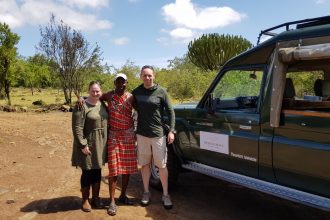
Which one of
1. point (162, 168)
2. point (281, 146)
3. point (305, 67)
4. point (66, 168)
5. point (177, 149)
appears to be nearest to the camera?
point (281, 146)

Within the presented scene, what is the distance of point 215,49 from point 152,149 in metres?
22.6

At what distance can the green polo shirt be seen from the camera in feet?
16.1

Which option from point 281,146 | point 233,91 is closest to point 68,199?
point 233,91

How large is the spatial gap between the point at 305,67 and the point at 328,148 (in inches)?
44.2

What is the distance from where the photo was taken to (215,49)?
2689 cm

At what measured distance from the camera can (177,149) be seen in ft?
18.5

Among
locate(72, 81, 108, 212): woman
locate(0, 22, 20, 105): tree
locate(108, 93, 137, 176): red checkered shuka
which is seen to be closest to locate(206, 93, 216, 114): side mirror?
locate(108, 93, 137, 176): red checkered shuka

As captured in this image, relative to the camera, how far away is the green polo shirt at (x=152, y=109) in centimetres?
490

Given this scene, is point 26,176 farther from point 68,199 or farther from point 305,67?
point 305,67

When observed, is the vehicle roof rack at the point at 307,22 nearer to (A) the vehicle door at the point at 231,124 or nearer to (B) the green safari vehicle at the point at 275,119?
(B) the green safari vehicle at the point at 275,119

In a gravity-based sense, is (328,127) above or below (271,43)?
below

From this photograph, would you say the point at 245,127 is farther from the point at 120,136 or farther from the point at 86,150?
the point at 86,150

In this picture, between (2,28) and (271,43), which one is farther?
(2,28)

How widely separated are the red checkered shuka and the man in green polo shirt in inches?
4.9
